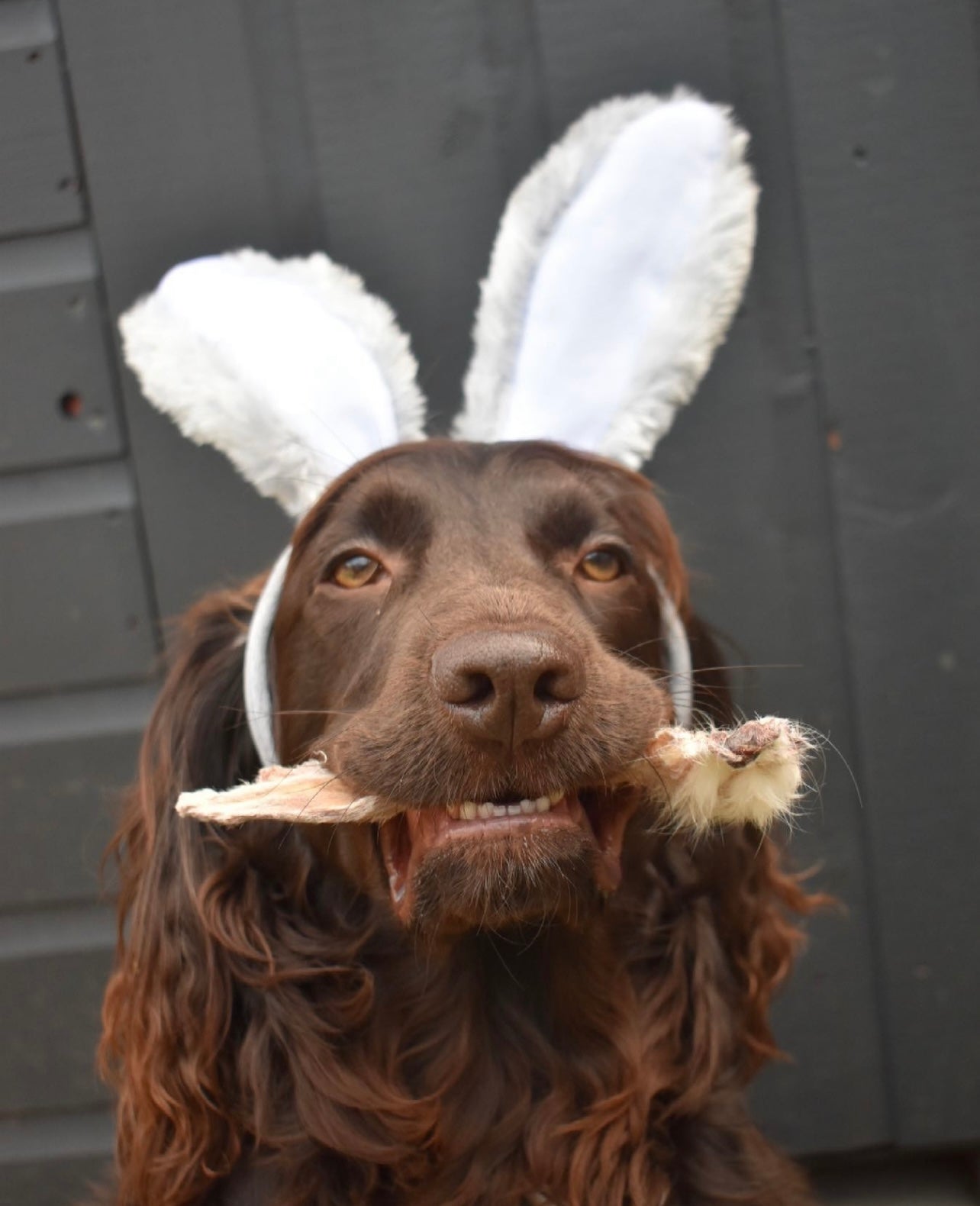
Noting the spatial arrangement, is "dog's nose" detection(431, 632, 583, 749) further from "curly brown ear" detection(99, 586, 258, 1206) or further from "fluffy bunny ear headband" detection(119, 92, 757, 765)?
"curly brown ear" detection(99, 586, 258, 1206)

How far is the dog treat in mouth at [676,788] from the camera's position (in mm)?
1390

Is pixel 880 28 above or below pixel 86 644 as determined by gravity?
above

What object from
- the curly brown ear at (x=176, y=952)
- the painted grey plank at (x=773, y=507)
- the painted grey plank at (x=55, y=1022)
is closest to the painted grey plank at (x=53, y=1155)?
the painted grey plank at (x=55, y=1022)

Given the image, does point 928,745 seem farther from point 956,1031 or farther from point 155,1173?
point 155,1173

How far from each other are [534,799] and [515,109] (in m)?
1.61

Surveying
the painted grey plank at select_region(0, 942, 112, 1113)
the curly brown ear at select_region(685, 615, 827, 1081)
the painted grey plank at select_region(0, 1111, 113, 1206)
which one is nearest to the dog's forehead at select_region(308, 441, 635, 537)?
the curly brown ear at select_region(685, 615, 827, 1081)

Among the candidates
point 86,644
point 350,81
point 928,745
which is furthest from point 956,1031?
Result: point 350,81

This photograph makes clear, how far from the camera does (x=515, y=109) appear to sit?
7.96ft

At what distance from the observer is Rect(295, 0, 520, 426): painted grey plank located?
2408 millimetres

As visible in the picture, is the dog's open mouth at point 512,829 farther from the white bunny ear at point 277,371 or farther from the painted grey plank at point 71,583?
the painted grey plank at point 71,583

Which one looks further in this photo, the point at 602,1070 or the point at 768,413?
the point at 768,413

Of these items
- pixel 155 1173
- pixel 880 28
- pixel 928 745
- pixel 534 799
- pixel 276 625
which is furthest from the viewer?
pixel 928 745

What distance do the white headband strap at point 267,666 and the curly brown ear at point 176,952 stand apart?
0.34ft

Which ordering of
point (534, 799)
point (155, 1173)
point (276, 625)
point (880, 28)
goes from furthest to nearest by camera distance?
point (880, 28) < point (276, 625) < point (155, 1173) < point (534, 799)
